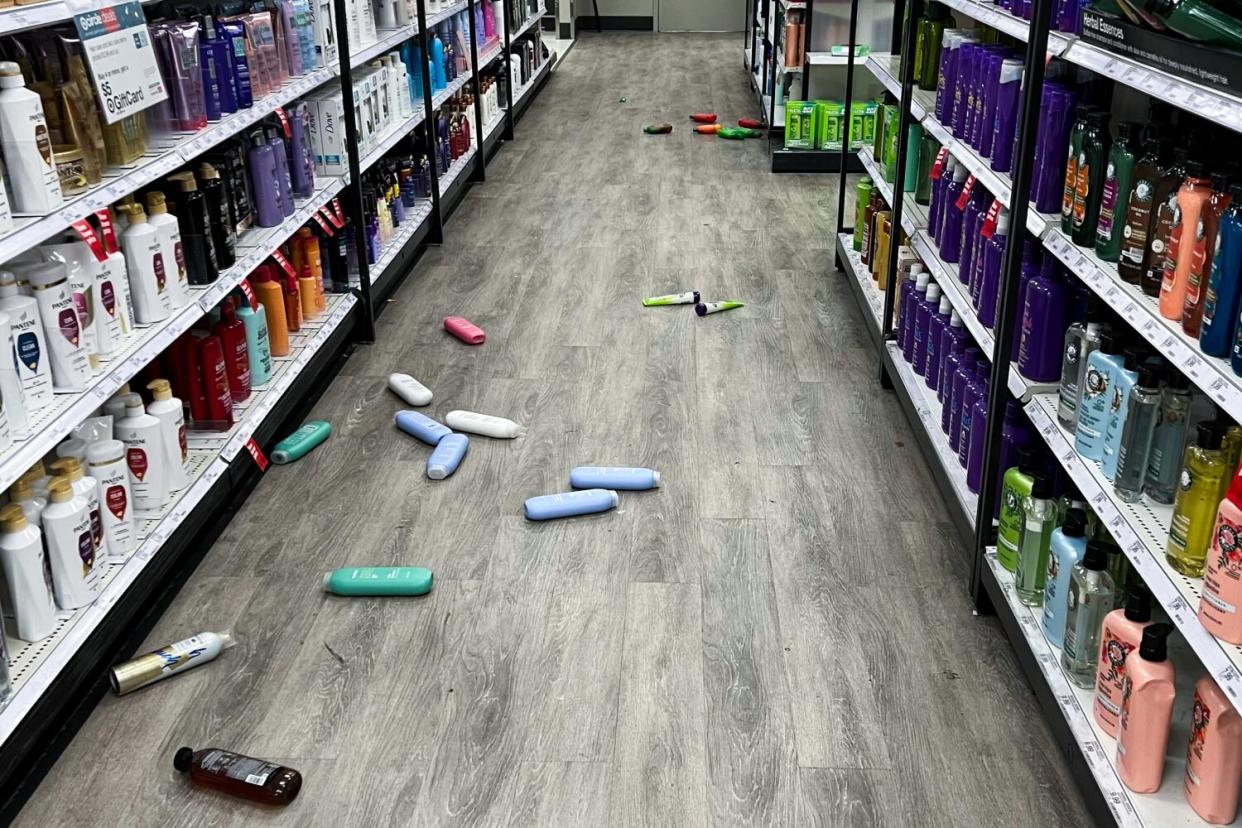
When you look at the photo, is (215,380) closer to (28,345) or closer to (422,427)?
(422,427)

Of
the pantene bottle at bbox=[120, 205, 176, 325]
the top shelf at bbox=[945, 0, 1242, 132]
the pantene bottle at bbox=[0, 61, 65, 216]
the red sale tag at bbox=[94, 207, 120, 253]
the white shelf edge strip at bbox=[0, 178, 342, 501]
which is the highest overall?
the top shelf at bbox=[945, 0, 1242, 132]

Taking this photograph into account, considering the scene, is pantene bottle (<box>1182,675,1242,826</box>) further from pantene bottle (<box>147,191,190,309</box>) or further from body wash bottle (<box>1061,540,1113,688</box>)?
pantene bottle (<box>147,191,190,309</box>)

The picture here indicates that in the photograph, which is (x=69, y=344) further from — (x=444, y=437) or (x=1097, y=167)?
(x=1097, y=167)

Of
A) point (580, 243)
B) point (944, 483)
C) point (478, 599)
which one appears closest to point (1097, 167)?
point (944, 483)

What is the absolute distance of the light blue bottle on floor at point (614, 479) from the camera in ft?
11.7

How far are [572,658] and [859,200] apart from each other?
3.10 m

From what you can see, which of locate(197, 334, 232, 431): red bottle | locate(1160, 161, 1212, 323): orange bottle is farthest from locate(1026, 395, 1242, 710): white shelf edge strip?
locate(197, 334, 232, 431): red bottle

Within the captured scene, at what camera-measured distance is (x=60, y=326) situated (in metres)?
2.55

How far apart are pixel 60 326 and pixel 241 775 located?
3.39 ft

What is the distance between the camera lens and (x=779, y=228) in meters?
6.43

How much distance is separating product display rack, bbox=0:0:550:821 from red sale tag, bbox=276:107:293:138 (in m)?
0.11

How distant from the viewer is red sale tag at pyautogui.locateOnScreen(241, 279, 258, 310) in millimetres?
3498

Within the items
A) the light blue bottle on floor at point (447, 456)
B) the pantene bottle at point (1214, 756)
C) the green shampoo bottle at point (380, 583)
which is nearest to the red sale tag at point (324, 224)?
the light blue bottle on floor at point (447, 456)

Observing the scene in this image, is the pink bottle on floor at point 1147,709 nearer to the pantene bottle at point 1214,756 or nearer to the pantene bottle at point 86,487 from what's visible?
the pantene bottle at point 1214,756
